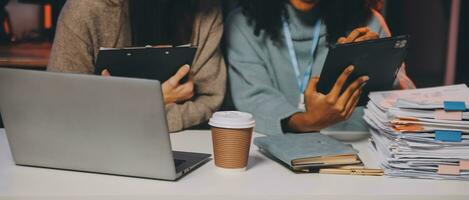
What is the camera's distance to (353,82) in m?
1.53

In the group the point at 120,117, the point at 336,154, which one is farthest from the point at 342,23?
the point at 120,117

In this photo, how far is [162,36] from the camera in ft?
6.20

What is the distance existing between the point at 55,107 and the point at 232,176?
1.20ft

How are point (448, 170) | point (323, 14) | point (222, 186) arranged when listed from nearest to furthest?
point (222, 186) → point (448, 170) → point (323, 14)

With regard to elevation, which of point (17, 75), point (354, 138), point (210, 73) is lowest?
point (354, 138)

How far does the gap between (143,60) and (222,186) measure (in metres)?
0.45

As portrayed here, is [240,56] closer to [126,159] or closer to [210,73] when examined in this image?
[210,73]

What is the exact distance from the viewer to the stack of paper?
1.28 meters

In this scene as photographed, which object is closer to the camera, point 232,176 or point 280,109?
point 232,176

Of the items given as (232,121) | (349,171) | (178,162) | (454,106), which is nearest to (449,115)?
(454,106)

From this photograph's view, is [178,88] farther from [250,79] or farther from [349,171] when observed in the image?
[349,171]

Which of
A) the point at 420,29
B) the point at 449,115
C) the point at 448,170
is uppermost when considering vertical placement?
the point at 449,115

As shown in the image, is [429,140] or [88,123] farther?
[429,140]

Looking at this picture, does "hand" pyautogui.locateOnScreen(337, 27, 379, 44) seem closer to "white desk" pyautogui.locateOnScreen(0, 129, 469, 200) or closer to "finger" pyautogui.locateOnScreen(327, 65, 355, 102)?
"finger" pyautogui.locateOnScreen(327, 65, 355, 102)
